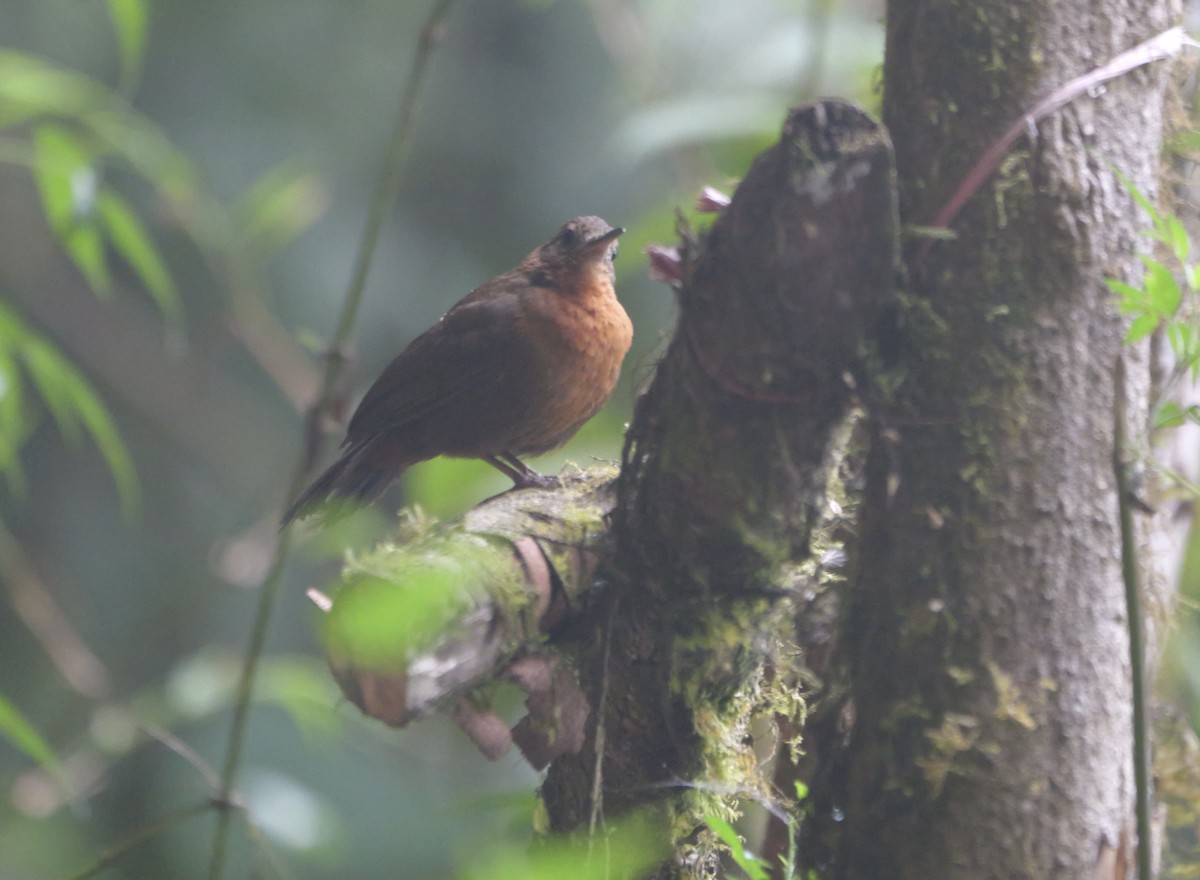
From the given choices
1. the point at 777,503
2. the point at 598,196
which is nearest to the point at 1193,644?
the point at 777,503

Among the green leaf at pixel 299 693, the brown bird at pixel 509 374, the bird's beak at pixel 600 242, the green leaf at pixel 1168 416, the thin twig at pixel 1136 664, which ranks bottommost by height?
the thin twig at pixel 1136 664

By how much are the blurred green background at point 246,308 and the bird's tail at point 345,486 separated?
262 mm

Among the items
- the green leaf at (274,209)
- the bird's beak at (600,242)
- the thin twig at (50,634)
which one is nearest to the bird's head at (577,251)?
the bird's beak at (600,242)

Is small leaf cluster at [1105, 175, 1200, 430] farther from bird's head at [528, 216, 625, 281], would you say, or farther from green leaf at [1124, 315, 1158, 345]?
bird's head at [528, 216, 625, 281]

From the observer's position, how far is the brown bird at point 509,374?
96.2 inches

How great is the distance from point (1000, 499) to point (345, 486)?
6.12ft

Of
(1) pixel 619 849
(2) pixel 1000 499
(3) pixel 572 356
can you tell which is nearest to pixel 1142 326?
(2) pixel 1000 499

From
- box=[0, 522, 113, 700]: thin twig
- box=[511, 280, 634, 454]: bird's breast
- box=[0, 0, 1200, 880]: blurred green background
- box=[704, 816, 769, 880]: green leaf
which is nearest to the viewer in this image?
box=[704, 816, 769, 880]: green leaf

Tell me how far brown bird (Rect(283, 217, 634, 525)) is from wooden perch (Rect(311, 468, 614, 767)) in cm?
84

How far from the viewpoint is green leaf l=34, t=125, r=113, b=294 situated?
1.95m

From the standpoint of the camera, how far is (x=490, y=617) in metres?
1.22

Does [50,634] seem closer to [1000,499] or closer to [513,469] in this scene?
[513,469]

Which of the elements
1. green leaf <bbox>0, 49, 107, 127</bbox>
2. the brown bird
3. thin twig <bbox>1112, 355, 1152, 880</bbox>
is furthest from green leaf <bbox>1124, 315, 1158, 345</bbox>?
green leaf <bbox>0, 49, 107, 127</bbox>

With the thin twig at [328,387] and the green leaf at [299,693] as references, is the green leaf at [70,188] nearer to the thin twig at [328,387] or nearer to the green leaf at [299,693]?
the thin twig at [328,387]
